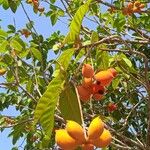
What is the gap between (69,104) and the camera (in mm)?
1637

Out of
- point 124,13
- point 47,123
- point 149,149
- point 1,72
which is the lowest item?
point 47,123

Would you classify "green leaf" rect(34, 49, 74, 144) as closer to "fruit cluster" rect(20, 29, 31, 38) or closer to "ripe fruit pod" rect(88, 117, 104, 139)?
"ripe fruit pod" rect(88, 117, 104, 139)

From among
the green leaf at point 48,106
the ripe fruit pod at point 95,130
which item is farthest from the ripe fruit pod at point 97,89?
the ripe fruit pod at point 95,130

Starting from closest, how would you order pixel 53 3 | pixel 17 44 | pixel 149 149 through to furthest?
pixel 149 149 → pixel 17 44 → pixel 53 3

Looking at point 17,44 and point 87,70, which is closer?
point 87,70

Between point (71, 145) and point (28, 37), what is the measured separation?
4.46 m

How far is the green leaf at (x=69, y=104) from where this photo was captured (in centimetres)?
160

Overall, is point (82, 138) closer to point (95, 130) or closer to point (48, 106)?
point (95, 130)

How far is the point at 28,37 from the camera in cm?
559

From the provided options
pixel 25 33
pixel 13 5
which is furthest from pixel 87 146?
pixel 25 33

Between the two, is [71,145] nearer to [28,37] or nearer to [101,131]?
[101,131]

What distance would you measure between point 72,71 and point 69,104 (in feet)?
6.39

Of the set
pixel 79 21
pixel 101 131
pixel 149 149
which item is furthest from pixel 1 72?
pixel 101 131

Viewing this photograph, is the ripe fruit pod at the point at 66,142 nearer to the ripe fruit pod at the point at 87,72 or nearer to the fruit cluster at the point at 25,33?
the ripe fruit pod at the point at 87,72
